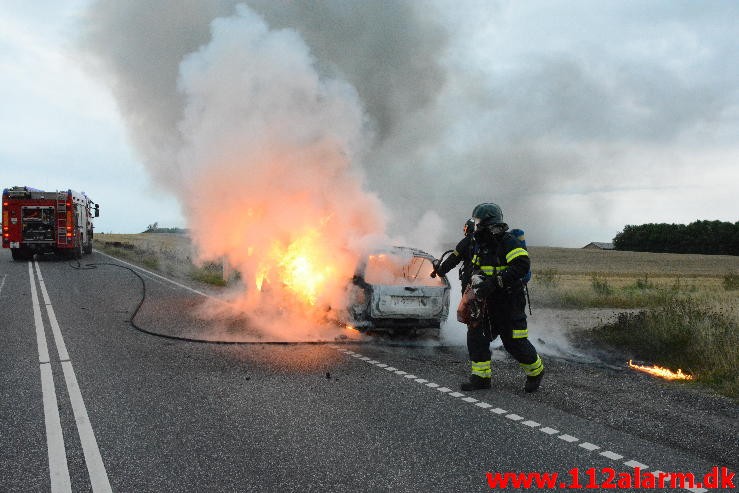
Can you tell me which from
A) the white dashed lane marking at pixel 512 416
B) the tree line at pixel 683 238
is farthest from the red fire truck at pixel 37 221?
the tree line at pixel 683 238

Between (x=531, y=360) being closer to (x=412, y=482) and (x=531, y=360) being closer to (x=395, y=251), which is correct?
(x=412, y=482)

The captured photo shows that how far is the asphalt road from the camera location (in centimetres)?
387

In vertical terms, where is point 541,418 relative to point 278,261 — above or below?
below

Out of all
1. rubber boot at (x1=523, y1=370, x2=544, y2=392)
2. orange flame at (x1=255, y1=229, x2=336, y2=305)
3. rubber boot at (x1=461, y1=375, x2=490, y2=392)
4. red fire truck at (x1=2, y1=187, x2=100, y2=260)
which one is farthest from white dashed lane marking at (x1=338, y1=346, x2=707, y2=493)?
red fire truck at (x1=2, y1=187, x2=100, y2=260)

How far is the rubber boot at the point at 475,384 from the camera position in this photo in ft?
19.9

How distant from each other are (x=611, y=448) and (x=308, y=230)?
723 centimetres

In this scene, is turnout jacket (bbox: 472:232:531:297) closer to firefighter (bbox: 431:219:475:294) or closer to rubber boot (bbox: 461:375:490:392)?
firefighter (bbox: 431:219:475:294)

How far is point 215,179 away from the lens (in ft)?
41.2

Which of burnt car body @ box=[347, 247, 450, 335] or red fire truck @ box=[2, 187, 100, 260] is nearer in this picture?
burnt car body @ box=[347, 247, 450, 335]

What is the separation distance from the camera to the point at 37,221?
25094mm

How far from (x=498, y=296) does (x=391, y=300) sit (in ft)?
8.37

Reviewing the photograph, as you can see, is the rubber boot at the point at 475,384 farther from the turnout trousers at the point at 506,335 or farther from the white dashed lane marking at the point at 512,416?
the white dashed lane marking at the point at 512,416

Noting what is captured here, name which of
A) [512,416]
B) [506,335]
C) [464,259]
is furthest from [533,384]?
[464,259]

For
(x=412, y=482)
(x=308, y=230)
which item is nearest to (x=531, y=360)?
(x=412, y=482)
